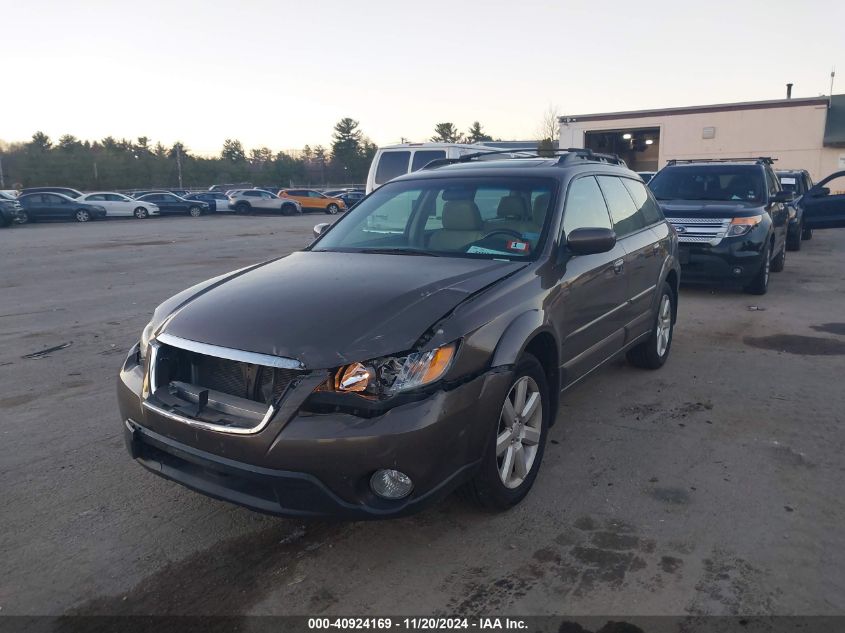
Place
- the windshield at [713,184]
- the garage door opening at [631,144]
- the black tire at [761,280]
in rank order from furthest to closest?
1. the garage door opening at [631,144]
2. the windshield at [713,184]
3. the black tire at [761,280]

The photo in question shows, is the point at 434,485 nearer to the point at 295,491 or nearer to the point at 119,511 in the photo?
the point at 295,491

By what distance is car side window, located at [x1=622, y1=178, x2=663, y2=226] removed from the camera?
5652 mm

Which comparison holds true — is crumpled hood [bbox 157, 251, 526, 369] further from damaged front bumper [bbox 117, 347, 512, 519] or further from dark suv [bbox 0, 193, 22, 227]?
dark suv [bbox 0, 193, 22, 227]

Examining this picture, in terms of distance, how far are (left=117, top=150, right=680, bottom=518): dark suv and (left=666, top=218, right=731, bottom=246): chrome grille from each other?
5531 mm

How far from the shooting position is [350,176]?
74500 mm

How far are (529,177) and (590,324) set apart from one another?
3.40ft

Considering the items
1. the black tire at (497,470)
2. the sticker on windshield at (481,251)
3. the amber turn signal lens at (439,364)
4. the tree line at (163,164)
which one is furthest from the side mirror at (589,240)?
the tree line at (163,164)

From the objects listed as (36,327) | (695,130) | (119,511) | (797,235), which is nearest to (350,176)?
(695,130)

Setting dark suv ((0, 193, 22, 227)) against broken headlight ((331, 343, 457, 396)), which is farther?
dark suv ((0, 193, 22, 227))

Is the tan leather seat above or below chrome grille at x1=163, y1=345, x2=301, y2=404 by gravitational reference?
above

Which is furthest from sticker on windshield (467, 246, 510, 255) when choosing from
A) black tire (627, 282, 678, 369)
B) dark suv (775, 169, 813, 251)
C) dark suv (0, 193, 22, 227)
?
dark suv (0, 193, 22, 227)

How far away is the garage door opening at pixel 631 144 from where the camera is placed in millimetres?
36719

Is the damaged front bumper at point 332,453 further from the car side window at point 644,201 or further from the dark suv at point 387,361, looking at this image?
the car side window at point 644,201

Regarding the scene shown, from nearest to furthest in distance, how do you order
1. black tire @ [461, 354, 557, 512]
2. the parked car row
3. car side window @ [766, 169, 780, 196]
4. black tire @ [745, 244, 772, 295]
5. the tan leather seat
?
black tire @ [461, 354, 557, 512], the tan leather seat, black tire @ [745, 244, 772, 295], car side window @ [766, 169, 780, 196], the parked car row
